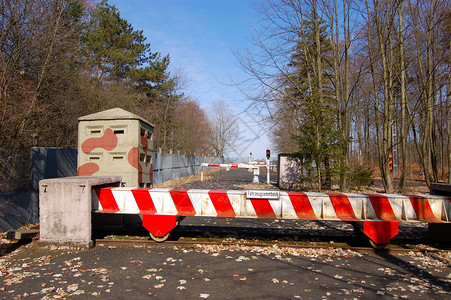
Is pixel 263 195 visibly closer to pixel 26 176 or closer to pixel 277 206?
pixel 277 206

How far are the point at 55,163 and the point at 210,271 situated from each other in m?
5.52

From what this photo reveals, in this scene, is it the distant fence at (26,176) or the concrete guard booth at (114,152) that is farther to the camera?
the concrete guard booth at (114,152)

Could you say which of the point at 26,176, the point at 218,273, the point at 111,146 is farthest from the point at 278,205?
the point at 26,176

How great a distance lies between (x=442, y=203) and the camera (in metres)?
5.58

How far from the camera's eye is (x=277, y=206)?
5.70 meters

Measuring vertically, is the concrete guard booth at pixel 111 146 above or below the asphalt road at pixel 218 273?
above

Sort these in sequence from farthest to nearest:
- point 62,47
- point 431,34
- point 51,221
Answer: point 431,34, point 62,47, point 51,221

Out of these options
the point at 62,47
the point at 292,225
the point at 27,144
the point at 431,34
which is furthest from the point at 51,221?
the point at 431,34

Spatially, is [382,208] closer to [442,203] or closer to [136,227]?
[442,203]

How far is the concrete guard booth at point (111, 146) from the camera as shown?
7254 mm

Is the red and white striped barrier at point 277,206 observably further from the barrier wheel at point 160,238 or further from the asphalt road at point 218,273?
the asphalt road at point 218,273

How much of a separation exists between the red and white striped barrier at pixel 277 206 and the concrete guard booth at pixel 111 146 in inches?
60.3

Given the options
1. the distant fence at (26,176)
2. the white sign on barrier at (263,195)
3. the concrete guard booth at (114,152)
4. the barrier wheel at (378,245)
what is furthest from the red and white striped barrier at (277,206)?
the distant fence at (26,176)

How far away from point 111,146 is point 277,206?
410 centimetres
